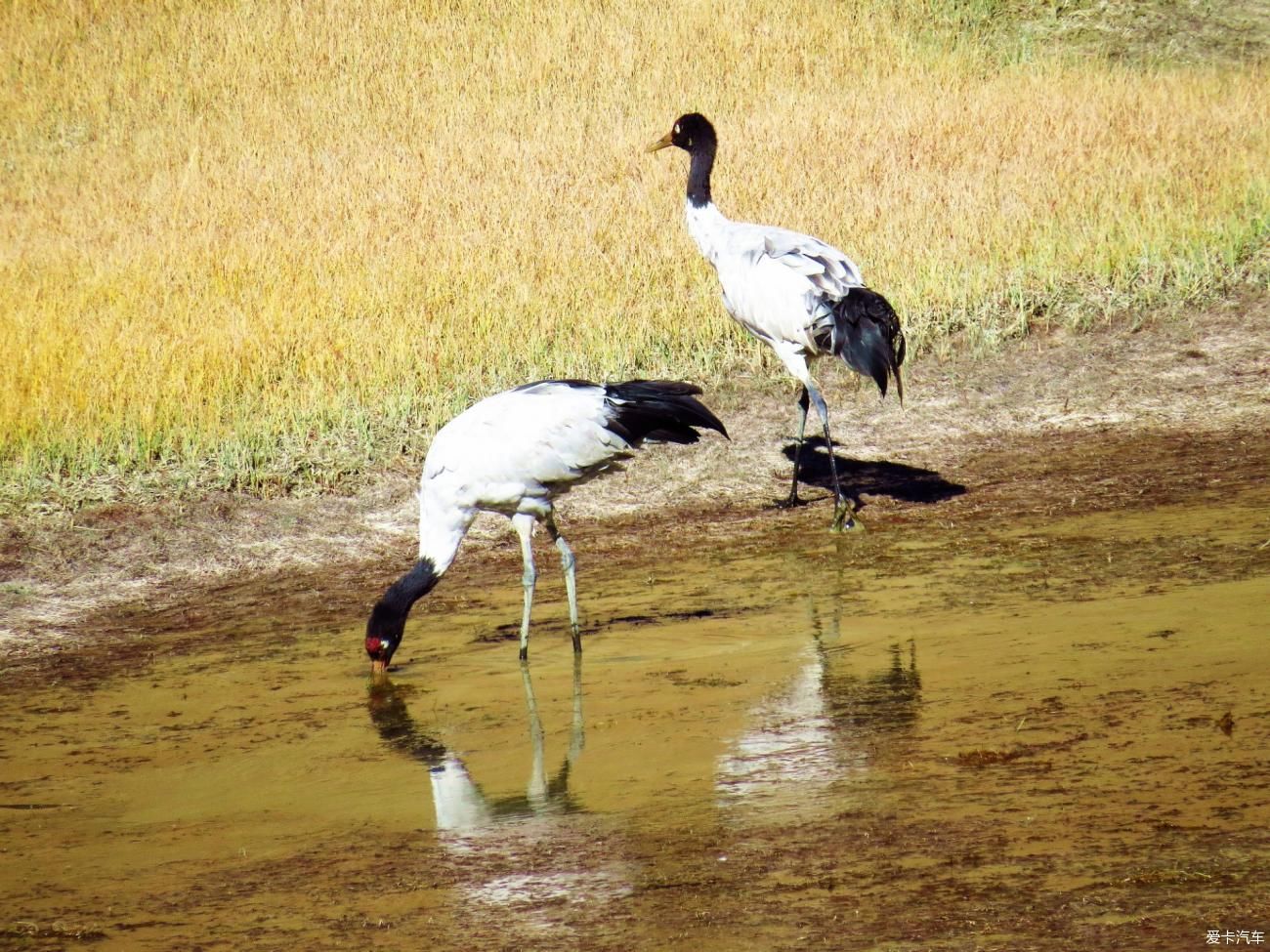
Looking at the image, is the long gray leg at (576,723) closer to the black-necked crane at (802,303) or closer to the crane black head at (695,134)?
the black-necked crane at (802,303)

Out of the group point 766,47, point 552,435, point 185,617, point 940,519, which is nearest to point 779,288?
point 940,519

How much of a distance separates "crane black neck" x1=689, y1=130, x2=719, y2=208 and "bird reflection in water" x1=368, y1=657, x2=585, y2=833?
4222 mm

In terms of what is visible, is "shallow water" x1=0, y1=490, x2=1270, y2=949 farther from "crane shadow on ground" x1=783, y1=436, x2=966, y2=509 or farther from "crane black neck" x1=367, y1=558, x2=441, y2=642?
"crane shadow on ground" x1=783, y1=436, x2=966, y2=509

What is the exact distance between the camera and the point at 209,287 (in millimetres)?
12594

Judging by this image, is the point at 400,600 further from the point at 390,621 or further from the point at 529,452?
the point at 529,452

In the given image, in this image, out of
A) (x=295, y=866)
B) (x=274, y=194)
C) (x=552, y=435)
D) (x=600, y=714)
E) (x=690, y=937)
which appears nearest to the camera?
(x=690, y=937)

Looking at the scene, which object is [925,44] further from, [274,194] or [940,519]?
[940,519]

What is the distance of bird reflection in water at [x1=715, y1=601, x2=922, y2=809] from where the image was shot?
4.89 metres

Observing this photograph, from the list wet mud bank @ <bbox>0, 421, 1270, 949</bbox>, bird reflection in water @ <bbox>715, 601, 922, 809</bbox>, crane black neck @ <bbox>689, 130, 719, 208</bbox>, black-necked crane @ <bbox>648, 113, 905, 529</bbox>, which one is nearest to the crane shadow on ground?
black-necked crane @ <bbox>648, 113, 905, 529</bbox>

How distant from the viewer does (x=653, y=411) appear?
23.8 ft

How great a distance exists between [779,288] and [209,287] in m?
5.35

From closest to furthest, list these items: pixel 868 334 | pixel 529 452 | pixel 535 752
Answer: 1. pixel 535 752
2. pixel 529 452
3. pixel 868 334

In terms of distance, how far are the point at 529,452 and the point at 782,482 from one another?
121 inches

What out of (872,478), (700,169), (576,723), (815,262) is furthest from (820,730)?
→ (700,169)
